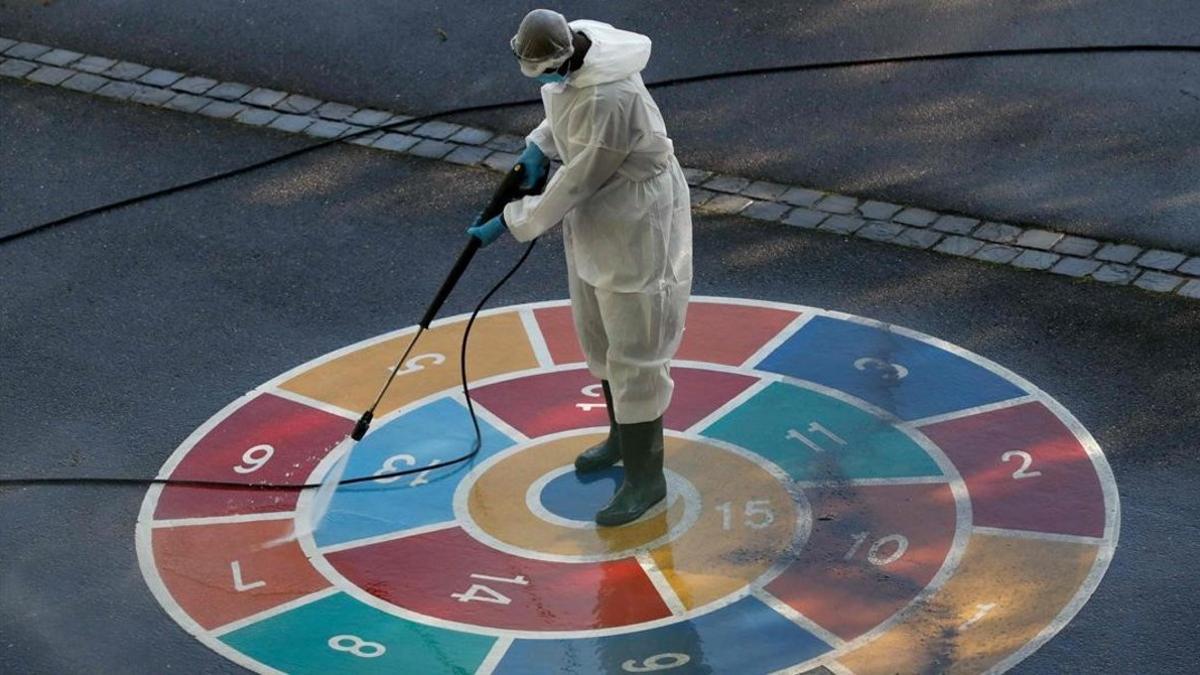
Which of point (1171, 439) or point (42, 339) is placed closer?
point (1171, 439)

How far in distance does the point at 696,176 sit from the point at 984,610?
4.46 metres

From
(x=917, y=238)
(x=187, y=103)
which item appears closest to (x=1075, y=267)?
(x=917, y=238)

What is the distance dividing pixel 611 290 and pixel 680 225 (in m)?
0.43

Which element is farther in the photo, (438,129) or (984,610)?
(438,129)

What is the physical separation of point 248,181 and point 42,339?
6.63ft

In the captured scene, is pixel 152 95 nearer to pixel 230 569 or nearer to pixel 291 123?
pixel 291 123

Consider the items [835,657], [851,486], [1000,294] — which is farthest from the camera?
[1000,294]

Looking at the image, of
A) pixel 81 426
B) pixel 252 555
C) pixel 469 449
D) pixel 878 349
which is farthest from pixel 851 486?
pixel 81 426

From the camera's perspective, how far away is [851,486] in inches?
319

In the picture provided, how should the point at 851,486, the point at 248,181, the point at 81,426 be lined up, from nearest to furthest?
1. the point at 851,486
2. the point at 81,426
3. the point at 248,181

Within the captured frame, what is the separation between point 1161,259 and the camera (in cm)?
987

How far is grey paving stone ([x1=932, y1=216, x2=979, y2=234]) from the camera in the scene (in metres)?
10.3

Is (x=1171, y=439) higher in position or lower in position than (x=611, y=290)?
lower

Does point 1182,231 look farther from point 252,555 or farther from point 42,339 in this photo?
point 42,339
